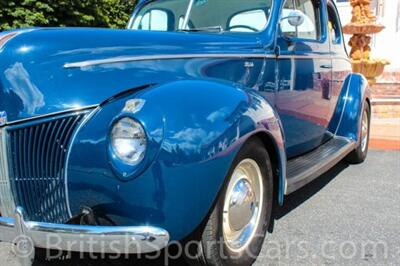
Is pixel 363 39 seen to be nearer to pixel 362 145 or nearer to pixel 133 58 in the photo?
pixel 362 145

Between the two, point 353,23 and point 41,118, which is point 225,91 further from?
point 353,23

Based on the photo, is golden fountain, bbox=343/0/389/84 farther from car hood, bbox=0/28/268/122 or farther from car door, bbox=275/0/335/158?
car hood, bbox=0/28/268/122

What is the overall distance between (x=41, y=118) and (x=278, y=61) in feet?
6.28

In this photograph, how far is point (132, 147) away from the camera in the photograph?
2.08 m

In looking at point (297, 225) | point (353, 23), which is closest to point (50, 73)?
point (297, 225)

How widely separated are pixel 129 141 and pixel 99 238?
43 centimetres

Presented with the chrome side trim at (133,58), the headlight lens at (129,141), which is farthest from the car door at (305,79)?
the headlight lens at (129,141)

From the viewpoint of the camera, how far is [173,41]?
2791 mm

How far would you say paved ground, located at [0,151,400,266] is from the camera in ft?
9.37

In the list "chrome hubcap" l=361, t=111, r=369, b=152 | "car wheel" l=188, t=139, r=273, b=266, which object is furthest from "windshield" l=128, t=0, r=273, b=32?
"chrome hubcap" l=361, t=111, r=369, b=152

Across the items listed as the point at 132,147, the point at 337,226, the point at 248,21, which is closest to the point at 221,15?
the point at 248,21

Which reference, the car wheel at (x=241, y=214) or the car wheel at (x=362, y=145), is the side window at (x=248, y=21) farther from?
the car wheel at (x=362, y=145)

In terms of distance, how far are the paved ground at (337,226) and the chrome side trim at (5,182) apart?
70 cm

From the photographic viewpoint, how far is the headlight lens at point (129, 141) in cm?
208
